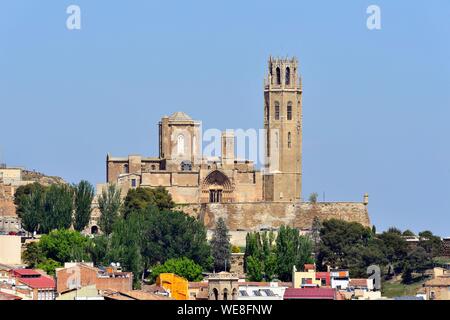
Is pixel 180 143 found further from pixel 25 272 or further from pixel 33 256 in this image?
pixel 25 272

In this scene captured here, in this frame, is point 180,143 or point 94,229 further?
point 180,143

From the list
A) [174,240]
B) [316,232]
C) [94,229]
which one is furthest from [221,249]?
[94,229]

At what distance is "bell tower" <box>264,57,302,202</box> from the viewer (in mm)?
61156

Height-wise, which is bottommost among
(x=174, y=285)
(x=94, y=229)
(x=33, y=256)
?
(x=174, y=285)

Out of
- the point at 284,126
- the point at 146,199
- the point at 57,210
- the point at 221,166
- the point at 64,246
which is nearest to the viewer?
the point at 64,246

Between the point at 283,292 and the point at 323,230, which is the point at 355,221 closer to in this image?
the point at 323,230

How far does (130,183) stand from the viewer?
57.9 m

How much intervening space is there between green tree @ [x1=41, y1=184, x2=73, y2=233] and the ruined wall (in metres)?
5.51

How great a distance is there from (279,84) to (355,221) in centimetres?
862

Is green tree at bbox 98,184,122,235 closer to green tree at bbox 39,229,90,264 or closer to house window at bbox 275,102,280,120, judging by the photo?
green tree at bbox 39,229,90,264

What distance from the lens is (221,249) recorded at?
5262cm

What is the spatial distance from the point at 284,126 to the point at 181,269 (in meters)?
16.8

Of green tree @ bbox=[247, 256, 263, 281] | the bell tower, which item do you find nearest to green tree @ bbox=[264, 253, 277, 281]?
green tree @ bbox=[247, 256, 263, 281]

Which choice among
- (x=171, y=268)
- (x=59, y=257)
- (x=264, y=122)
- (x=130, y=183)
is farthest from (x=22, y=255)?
(x=264, y=122)
